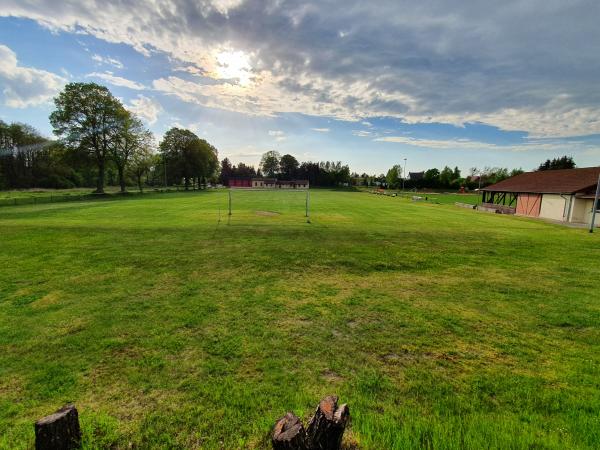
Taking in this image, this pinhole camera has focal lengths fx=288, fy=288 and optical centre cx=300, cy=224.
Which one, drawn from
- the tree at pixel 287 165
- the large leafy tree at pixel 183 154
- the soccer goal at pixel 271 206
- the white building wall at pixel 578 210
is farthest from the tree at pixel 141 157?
the tree at pixel 287 165

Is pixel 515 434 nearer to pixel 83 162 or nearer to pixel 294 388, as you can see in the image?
pixel 294 388

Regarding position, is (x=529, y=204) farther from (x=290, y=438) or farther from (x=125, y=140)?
(x=125, y=140)

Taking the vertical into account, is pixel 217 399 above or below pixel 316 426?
below

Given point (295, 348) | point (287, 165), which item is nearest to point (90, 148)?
point (295, 348)

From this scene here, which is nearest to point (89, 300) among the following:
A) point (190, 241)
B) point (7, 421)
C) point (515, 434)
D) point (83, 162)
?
point (7, 421)

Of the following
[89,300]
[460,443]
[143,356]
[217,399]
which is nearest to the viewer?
[460,443]

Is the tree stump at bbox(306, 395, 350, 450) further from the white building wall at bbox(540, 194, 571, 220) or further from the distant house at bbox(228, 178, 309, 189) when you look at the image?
the white building wall at bbox(540, 194, 571, 220)

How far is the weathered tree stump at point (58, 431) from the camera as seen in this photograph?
232cm

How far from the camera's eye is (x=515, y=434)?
2.95 meters

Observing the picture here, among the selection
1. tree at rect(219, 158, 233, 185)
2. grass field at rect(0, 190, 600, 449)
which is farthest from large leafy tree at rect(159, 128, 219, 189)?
grass field at rect(0, 190, 600, 449)

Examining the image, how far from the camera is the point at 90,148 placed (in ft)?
150

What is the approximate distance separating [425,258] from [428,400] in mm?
7649

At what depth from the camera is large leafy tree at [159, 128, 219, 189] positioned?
7469 centimetres

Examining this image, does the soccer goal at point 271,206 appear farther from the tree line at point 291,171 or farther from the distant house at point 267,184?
the tree line at point 291,171
